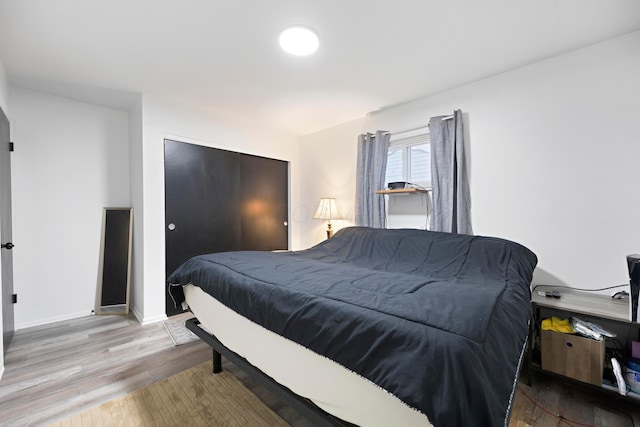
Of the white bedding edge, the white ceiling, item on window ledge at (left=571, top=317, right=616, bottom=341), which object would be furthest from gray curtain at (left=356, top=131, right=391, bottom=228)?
the white bedding edge

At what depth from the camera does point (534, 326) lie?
1921 millimetres

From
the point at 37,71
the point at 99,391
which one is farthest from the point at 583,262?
the point at 37,71

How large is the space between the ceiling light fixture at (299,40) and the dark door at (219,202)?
182cm

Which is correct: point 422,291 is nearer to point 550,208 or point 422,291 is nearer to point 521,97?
point 550,208

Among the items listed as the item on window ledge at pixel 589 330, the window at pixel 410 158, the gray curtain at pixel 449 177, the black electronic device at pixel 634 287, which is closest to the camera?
the black electronic device at pixel 634 287

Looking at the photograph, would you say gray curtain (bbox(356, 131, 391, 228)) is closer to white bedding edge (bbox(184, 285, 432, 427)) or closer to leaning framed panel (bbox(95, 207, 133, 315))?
white bedding edge (bbox(184, 285, 432, 427))

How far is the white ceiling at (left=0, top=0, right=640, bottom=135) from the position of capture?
66.6 inches

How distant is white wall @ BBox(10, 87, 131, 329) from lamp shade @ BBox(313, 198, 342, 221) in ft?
7.82

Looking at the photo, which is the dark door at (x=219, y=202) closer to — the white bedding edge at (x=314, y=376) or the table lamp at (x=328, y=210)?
the table lamp at (x=328, y=210)

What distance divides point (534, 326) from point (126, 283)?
155 inches

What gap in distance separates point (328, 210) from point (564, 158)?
2369 millimetres

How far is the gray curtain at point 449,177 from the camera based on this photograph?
8.77 ft

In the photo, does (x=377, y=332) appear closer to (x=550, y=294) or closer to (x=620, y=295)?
(x=550, y=294)

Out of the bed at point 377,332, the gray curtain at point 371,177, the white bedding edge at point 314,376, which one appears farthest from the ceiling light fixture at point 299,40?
the white bedding edge at point 314,376
